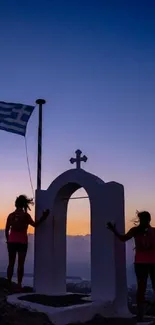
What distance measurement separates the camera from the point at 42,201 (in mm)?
9188

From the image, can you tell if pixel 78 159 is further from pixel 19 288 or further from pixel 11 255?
pixel 19 288

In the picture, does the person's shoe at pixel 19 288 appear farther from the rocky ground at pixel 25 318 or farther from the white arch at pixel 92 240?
the rocky ground at pixel 25 318

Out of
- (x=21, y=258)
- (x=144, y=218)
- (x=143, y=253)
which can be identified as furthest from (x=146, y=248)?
(x=21, y=258)

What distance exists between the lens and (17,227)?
8531mm

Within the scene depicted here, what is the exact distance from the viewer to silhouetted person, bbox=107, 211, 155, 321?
6.72 metres

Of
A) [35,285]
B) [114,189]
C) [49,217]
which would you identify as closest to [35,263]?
[35,285]

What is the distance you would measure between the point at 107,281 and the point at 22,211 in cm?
237

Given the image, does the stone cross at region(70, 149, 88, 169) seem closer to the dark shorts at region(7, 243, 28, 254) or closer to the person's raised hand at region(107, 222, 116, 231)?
the person's raised hand at region(107, 222, 116, 231)

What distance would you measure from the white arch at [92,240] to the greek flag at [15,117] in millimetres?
1775

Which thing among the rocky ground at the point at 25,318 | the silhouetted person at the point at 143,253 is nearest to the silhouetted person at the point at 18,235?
the rocky ground at the point at 25,318

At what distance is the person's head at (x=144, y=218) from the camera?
270 inches

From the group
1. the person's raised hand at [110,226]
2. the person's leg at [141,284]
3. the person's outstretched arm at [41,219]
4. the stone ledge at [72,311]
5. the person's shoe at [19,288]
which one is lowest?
the stone ledge at [72,311]

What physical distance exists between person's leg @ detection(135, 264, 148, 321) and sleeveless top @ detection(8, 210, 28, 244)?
2.84 metres

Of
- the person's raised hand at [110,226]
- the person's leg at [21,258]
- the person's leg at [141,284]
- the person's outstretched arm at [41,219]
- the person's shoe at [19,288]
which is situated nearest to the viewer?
the person's leg at [141,284]
